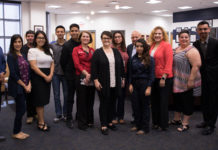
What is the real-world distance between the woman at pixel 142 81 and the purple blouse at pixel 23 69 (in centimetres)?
142

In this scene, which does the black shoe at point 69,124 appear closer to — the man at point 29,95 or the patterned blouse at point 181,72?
the man at point 29,95

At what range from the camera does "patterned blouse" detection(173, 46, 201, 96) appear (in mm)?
3301

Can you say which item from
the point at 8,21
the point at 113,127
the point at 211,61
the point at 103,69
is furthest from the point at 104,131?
the point at 8,21

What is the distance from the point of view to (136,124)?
11.4ft

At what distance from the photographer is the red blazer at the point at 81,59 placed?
332cm

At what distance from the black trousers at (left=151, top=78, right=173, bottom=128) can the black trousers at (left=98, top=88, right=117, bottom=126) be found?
2.00 ft

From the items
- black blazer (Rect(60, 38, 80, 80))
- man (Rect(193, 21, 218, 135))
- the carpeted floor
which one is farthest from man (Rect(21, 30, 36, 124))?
man (Rect(193, 21, 218, 135))

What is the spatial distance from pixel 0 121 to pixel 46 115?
770 mm

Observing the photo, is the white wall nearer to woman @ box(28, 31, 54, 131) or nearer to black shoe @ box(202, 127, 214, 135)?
woman @ box(28, 31, 54, 131)

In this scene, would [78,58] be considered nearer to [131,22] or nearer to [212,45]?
[212,45]

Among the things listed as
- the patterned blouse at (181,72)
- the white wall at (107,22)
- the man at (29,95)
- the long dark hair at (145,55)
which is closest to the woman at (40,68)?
the man at (29,95)

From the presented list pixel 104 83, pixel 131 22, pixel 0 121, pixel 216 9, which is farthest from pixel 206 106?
pixel 131 22

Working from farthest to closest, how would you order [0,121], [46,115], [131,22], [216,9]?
[131,22] < [216,9] < [46,115] < [0,121]

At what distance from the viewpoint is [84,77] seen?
3.35 metres
